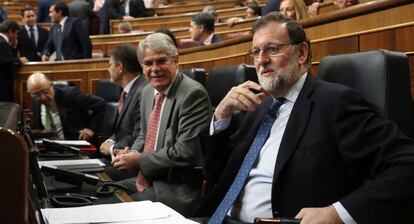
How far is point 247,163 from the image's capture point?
1246mm

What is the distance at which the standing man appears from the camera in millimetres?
1691

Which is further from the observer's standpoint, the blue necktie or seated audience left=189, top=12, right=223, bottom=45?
seated audience left=189, top=12, right=223, bottom=45

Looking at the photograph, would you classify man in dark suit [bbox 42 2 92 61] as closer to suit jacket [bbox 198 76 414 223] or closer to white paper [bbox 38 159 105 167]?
white paper [bbox 38 159 105 167]

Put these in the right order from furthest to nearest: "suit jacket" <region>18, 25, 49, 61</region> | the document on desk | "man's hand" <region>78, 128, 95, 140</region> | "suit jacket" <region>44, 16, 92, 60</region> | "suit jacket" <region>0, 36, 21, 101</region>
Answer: "suit jacket" <region>18, 25, 49, 61</region> → "suit jacket" <region>44, 16, 92, 60</region> → "suit jacket" <region>0, 36, 21, 101</region> → "man's hand" <region>78, 128, 95, 140</region> → the document on desk

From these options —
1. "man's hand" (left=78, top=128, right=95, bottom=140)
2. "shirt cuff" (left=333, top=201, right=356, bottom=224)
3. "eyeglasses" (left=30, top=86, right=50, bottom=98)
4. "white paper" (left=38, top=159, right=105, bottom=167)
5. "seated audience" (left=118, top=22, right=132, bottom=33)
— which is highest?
"seated audience" (left=118, top=22, right=132, bottom=33)

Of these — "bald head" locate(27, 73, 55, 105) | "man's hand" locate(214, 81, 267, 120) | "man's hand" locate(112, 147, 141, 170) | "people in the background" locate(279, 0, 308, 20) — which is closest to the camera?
"man's hand" locate(214, 81, 267, 120)

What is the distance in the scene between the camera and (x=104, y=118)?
318 centimetres

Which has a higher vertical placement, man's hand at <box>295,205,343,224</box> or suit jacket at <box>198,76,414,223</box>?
suit jacket at <box>198,76,414,223</box>

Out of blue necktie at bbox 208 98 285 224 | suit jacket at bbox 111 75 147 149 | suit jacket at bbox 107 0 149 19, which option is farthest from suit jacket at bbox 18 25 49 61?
blue necktie at bbox 208 98 285 224

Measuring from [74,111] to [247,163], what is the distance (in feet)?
7.04

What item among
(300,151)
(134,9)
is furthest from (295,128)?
(134,9)

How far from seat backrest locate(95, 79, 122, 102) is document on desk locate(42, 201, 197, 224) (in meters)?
2.48

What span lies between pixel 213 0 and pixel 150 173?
20.2 ft

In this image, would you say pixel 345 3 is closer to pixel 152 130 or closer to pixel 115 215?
pixel 152 130
